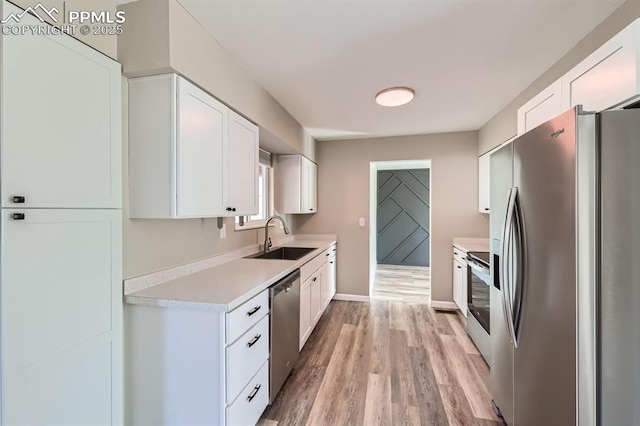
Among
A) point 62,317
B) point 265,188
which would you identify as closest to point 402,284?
point 265,188

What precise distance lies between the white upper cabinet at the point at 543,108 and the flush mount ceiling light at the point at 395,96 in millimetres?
921

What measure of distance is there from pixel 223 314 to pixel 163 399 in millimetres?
615

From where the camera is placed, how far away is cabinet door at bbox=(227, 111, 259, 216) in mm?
1918

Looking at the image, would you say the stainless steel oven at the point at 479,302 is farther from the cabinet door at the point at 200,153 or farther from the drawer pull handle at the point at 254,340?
the cabinet door at the point at 200,153

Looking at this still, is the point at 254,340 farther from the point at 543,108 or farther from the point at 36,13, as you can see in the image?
the point at 543,108

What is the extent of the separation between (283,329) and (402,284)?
141 inches

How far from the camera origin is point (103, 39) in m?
1.37

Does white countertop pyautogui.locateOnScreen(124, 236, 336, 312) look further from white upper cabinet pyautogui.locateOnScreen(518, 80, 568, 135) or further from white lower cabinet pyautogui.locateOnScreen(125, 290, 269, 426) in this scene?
white upper cabinet pyautogui.locateOnScreen(518, 80, 568, 135)

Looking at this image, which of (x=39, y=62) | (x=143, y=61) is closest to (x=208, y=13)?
(x=143, y=61)

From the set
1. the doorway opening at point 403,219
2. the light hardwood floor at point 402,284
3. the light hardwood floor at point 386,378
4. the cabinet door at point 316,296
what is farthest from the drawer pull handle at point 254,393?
the doorway opening at point 403,219

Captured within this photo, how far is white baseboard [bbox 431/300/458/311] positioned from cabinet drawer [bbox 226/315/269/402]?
2.92 meters

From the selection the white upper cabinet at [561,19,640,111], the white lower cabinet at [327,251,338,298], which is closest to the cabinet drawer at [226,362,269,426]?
the white lower cabinet at [327,251,338,298]

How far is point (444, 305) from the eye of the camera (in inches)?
148

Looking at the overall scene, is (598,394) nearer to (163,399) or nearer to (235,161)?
(163,399)
